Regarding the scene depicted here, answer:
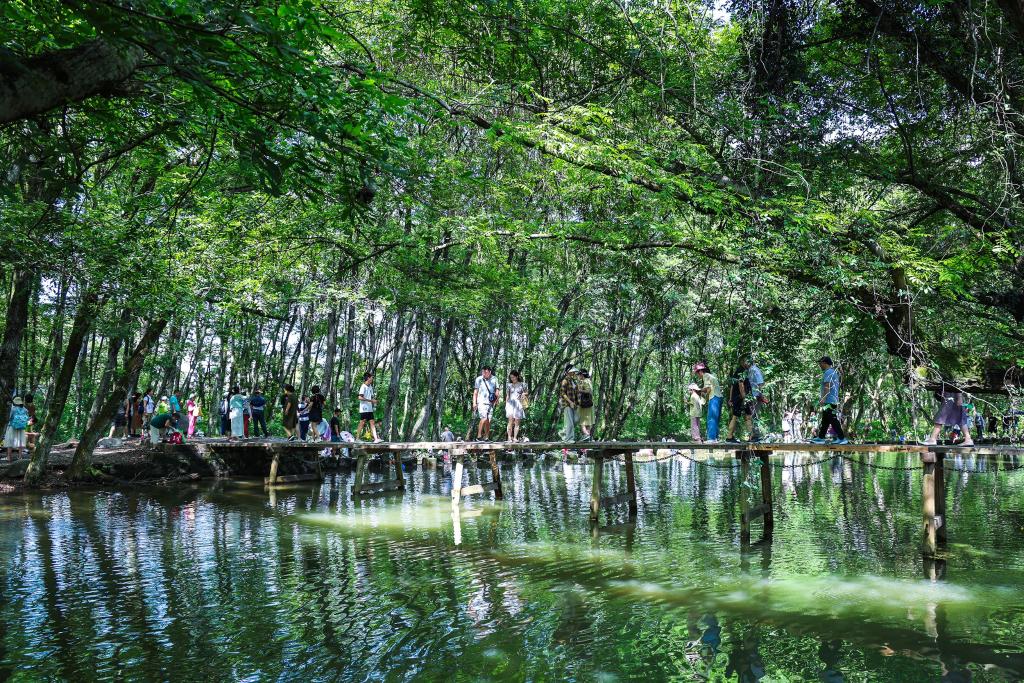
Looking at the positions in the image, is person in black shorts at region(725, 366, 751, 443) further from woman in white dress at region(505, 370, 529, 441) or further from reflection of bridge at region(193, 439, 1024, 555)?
woman in white dress at region(505, 370, 529, 441)

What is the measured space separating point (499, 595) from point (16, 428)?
14197mm

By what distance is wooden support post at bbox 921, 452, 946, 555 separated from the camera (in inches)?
384

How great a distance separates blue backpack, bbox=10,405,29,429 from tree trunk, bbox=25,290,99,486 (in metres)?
0.93

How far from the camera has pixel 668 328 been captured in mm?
21750

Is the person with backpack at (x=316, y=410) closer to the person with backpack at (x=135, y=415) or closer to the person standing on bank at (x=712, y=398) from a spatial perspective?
the person with backpack at (x=135, y=415)

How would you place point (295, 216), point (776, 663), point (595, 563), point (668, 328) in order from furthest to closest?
point (668, 328) < point (295, 216) < point (595, 563) < point (776, 663)

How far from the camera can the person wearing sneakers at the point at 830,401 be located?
36.2 ft

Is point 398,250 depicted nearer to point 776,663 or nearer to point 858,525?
point 858,525

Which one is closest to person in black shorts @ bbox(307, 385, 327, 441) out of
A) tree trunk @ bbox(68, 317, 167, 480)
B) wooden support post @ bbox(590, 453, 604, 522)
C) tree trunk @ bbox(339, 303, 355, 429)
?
tree trunk @ bbox(339, 303, 355, 429)

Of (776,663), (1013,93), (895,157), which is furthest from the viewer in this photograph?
(895,157)

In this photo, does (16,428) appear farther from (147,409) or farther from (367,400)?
(367,400)

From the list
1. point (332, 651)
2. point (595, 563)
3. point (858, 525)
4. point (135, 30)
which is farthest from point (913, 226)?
point (135, 30)

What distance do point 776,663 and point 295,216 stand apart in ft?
36.9

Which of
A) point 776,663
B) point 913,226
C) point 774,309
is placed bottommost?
point 776,663
